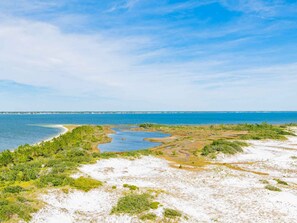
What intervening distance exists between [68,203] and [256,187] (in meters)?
19.8

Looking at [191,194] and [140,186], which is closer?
[191,194]

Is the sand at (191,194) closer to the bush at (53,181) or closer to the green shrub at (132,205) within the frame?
the green shrub at (132,205)

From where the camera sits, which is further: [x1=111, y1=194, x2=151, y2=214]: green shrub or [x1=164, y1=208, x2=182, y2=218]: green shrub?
[x1=111, y1=194, x2=151, y2=214]: green shrub

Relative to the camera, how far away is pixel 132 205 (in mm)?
23984

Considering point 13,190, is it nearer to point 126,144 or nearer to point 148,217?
point 148,217

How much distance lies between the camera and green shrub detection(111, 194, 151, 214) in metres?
23.5

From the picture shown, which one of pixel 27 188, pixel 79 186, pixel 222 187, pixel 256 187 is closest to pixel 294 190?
pixel 256 187

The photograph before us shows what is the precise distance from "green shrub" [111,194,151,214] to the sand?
735 mm

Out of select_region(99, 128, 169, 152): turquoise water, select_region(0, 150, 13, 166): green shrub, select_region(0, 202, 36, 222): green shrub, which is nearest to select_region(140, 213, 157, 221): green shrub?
select_region(0, 202, 36, 222): green shrub

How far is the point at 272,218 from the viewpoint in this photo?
23.2 metres

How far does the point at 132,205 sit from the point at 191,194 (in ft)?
24.2

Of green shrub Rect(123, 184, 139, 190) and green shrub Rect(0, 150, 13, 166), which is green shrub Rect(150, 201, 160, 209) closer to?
green shrub Rect(123, 184, 139, 190)

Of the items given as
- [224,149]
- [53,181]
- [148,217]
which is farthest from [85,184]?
[224,149]

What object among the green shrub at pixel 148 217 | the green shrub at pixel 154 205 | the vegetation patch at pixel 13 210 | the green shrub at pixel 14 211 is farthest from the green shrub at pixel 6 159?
the green shrub at pixel 148 217
